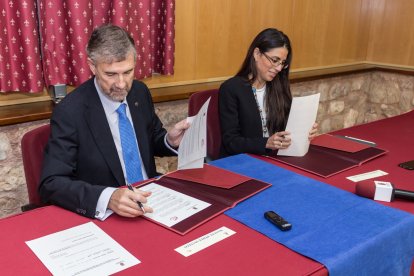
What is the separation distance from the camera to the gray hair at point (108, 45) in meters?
1.54

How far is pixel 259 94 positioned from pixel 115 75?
102 cm

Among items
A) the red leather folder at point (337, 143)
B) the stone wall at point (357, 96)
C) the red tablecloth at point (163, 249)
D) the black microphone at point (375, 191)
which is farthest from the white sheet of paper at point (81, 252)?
the stone wall at point (357, 96)

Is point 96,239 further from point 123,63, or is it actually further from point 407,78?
point 407,78

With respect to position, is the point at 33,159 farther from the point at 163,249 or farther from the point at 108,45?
the point at 163,249

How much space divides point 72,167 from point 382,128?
1808 millimetres

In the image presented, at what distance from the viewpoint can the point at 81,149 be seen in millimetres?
1661

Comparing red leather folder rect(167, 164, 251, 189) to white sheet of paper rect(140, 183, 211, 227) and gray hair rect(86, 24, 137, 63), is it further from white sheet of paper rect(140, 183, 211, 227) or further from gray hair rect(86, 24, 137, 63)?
gray hair rect(86, 24, 137, 63)

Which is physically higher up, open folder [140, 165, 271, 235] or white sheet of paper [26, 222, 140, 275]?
open folder [140, 165, 271, 235]

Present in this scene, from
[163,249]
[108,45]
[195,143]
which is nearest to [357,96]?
[195,143]

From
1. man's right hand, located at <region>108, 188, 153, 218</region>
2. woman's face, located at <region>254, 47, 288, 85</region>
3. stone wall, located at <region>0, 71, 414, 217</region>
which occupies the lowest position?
stone wall, located at <region>0, 71, 414, 217</region>

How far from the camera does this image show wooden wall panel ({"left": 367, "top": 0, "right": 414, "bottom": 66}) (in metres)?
4.34

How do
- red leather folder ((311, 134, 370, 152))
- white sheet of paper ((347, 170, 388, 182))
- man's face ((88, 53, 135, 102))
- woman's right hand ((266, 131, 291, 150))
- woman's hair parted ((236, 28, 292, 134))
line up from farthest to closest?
woman's hair parted ((236, 28, 292, 134))
red leather folder ((311, 134, 370, 152))
woman's right hand ((266, 131, 291, 150))
white sheet of paper ((347, 170, 388, 182))
man's face ((88, 53, 135, 102))

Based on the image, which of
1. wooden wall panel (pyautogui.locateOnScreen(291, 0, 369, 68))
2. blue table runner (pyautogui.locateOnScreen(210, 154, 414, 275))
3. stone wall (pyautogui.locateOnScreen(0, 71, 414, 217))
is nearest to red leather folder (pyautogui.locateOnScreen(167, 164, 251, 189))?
blue table runner (pyautogui.locateOnScreen(210, 154, 414, 275))

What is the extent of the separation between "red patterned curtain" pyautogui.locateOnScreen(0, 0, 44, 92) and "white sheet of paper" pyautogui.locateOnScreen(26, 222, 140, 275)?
1355mm
